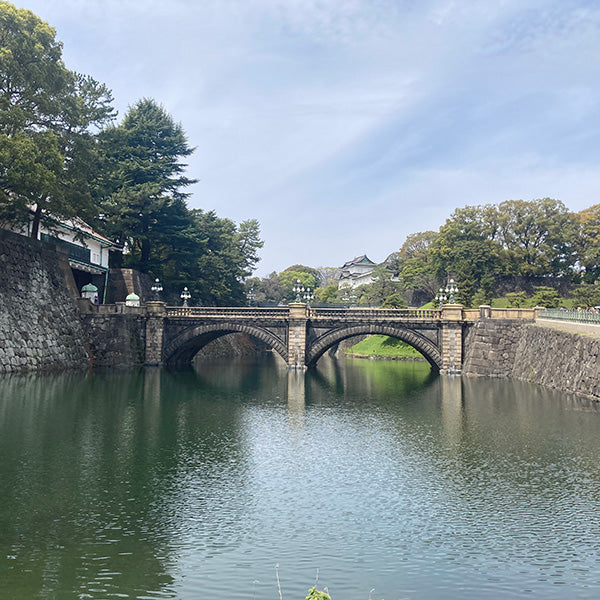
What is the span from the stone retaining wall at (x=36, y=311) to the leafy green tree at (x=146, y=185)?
14.1 meters

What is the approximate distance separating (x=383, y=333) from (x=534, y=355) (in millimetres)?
14056

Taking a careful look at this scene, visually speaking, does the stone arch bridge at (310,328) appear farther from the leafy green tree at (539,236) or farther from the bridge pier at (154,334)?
the leafy green tree at (539,236)

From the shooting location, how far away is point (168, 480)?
1933 cm

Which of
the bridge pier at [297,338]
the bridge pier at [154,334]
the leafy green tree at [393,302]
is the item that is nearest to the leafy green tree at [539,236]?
the leafy green tree at [393,302]

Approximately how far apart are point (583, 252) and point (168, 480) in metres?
82.6

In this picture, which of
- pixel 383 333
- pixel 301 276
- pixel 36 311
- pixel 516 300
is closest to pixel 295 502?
pixel 36 311

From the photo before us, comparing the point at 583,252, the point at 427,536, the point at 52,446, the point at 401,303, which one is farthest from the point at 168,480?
the point at 583,252

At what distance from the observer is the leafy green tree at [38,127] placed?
4156cm

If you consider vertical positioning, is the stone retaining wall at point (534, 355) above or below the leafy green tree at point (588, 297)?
below

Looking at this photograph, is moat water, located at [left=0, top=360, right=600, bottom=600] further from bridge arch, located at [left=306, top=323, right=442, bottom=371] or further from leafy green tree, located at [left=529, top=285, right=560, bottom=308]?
leafy green tree, located at [left=529, top=285, right=560, bottom=308]

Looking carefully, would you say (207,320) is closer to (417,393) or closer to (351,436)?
(417,393)

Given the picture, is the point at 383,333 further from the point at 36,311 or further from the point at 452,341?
the point at 36,311

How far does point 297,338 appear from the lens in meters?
57.9

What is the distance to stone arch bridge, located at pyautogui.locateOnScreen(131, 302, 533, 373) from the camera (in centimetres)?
5578
